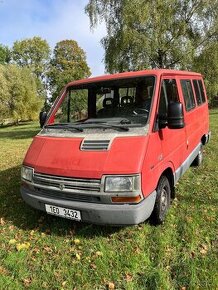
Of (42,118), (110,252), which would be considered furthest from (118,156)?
(42,118)

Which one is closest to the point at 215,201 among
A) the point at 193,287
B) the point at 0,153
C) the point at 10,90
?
the point at 193,287

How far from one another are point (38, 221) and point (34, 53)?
53841 millimetres

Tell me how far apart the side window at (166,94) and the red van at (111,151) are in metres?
0.01

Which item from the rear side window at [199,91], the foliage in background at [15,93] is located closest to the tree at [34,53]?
the foliage in background at [15,93]

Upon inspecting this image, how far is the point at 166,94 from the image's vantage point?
503 cm

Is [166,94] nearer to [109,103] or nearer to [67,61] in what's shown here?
[109,103]

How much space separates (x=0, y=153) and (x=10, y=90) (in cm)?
2006

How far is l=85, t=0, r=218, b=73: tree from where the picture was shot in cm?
1634

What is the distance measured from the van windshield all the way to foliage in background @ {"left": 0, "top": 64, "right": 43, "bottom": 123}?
983 inches

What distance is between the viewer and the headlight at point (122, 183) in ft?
12.6

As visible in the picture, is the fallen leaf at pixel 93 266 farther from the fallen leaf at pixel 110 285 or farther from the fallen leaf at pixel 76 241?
the fallen leaf at pixel 76 241

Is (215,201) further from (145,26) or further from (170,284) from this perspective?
(145,26)

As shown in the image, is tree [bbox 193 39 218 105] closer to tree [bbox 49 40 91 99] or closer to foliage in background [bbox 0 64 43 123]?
foliage in background [bbox 0 64 43 123]

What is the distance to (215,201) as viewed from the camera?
5.66 meters
